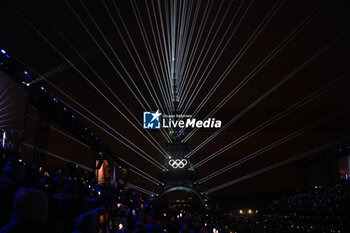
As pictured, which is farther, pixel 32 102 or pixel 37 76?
pixel 32 102

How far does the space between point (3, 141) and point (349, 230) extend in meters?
26.3

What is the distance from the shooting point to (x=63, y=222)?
21.5ft

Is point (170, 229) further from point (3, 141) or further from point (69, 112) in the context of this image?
point (69, 112)

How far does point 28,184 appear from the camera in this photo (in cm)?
748

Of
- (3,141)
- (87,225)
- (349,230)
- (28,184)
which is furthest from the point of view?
(3,141)

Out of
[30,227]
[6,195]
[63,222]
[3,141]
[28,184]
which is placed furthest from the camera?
[3,141]

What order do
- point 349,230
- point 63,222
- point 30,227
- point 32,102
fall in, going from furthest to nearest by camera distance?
point 32,102, point 349,230, point 63,222, point 30,227

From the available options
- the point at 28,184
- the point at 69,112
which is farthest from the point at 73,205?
the point at 69,112

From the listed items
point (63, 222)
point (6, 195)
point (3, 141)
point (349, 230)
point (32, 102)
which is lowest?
point (349, 230)

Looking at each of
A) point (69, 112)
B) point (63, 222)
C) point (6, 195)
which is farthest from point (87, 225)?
point (69, 112)

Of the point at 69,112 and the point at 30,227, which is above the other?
the point at 69,112

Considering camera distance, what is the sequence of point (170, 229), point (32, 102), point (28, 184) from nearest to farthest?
point (28, 184) < point (170, 229) < point (32, 102)

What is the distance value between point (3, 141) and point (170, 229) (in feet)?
48.6

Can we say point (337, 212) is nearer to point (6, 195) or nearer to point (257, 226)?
point (257, 226)
